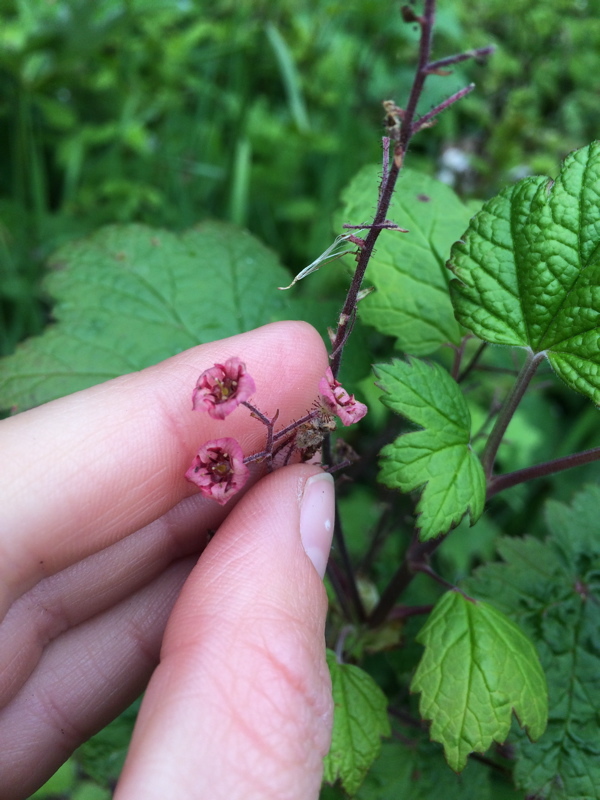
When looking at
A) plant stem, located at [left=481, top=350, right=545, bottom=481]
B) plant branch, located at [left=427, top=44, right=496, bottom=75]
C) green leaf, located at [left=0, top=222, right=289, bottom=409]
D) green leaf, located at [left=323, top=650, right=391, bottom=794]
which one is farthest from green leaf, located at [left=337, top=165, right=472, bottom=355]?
green leaf, located at [left=323, top=650, right=391, bottom=794]

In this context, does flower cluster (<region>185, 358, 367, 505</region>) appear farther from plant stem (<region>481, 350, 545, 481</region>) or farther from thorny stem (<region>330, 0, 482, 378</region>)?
plant stem (<region>481, 350, 545, 481</region>)

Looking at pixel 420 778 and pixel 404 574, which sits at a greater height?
pixel 404 574

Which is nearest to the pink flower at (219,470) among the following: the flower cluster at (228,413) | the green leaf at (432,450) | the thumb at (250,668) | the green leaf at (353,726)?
the flower cluster at (228,413)

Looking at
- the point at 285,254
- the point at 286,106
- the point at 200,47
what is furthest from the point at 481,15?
the point at 285,254

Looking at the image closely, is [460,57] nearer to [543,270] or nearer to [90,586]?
[543,270]

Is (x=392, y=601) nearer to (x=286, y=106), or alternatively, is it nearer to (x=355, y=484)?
(x=355, y=484)

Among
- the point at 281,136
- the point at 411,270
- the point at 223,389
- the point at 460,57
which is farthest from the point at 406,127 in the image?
the point at 281,136
